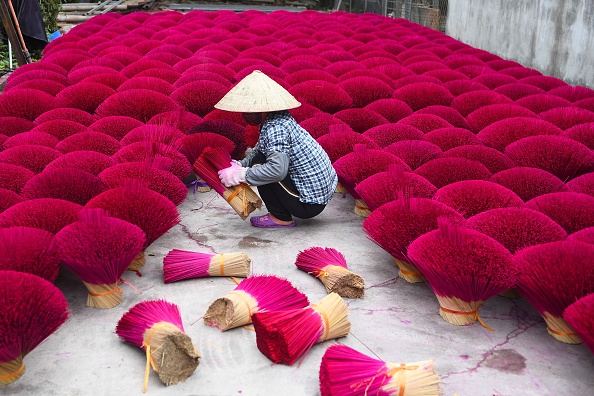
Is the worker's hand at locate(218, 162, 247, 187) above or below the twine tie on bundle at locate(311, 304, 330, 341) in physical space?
above

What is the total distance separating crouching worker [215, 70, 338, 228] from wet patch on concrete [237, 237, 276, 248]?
0.45ft

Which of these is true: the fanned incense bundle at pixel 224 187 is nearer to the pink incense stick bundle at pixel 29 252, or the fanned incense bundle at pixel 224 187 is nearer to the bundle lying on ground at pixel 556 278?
the pink incense stick bundle at pixel 29 252

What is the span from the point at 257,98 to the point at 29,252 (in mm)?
1144

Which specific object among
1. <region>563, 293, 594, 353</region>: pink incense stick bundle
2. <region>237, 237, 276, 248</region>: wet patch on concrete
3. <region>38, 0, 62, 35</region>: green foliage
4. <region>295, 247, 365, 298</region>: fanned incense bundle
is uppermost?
<region>563, 293, 594, 353</region>: pink incense stick bundle

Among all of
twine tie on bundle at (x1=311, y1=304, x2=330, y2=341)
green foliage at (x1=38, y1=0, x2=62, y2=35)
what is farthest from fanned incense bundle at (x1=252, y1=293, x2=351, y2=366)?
green foliage at (x1=38, y1=0, x2=62, y2=35)

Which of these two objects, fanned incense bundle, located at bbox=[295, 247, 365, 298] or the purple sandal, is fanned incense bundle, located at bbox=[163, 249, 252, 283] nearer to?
fanned incense bundle, located at bbox=[295, 247, 365, 298]

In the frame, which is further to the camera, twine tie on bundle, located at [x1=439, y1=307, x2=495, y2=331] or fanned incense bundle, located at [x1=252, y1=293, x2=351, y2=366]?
twine tie on bundle, located at [x1=439, y1=307, x2=495, y2=331]

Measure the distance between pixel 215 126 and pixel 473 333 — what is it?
1.85 metres

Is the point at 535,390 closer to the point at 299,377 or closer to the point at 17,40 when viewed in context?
the point at 299,377

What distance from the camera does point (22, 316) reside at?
5.12 ft

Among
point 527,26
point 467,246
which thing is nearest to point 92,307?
point 467,246

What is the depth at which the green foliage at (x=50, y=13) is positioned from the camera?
888 centimetres

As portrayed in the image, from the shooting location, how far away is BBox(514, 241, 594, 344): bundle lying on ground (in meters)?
1.78

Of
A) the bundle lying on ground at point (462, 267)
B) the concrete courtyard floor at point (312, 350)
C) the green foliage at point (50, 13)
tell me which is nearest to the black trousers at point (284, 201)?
the concrete courtyard floor at point (312, 350)
